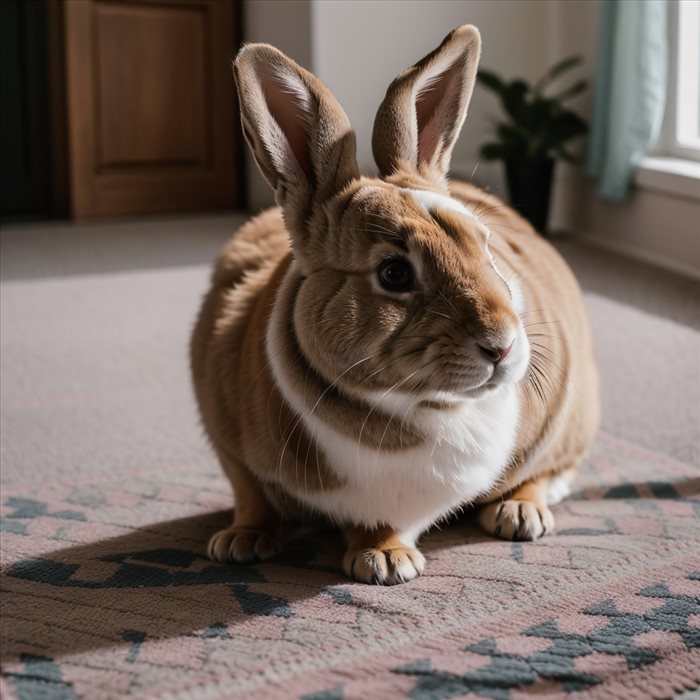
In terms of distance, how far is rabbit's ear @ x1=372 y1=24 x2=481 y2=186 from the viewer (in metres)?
1.27

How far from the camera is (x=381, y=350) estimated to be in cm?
115

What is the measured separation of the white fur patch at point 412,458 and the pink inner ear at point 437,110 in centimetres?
24

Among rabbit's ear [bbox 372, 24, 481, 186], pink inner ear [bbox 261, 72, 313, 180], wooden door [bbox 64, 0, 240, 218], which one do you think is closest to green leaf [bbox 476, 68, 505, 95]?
wooden door [bbox 64, 0, 240, 218]

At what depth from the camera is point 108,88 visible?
434cm

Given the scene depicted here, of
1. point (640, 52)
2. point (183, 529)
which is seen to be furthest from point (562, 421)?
point (640, 52)

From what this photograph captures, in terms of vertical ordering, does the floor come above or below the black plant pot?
below

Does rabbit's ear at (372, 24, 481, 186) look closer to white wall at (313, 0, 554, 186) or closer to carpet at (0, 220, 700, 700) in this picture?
carpet at (0, 220, 700, 700)

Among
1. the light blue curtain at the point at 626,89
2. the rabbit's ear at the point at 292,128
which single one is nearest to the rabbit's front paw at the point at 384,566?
the rabbit's ear at the point at 292,128

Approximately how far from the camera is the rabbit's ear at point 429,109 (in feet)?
4.17

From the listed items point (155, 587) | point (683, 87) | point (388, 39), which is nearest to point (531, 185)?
point (683, 87)

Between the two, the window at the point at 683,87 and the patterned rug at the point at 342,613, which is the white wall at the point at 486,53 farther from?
the patterned rug at the point at 342,613

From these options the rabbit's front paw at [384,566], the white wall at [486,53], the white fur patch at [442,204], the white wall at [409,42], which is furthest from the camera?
the white wall at [486,53]

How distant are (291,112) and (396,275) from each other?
24 centimetres

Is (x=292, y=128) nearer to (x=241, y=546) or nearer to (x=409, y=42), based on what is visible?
(x=241, y=546)
